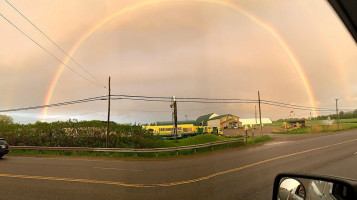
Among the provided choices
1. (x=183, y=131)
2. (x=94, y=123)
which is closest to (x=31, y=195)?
(x=94, y=123)

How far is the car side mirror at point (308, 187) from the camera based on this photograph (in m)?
1.74

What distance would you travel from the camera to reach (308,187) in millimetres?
2066

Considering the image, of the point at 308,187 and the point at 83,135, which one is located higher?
the point at 308,187

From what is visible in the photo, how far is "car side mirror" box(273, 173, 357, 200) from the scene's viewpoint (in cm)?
174

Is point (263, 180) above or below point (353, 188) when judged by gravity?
below

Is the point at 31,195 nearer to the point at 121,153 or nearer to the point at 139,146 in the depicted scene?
the point at 121,153

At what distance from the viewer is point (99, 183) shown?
8.95 m

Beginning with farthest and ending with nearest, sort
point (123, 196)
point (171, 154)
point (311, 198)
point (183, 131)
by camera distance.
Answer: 1. point (183, 131)
2. point (171, 154)
3. point (123, 196)
4. point (311, 198)

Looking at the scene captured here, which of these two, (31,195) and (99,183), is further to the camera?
(99,183)

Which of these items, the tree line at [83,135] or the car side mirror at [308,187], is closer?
the car side mirror at [308,187]

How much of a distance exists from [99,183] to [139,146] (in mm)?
19599

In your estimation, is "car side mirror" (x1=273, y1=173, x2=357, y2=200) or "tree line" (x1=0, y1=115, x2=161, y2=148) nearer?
"car side mirror" (x1=273, y1=173, x2=357, y2=200)

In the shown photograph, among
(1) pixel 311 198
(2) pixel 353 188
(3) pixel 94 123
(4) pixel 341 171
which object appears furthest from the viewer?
(3) pixel 94 123

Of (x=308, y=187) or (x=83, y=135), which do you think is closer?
(x=308, y=187)
